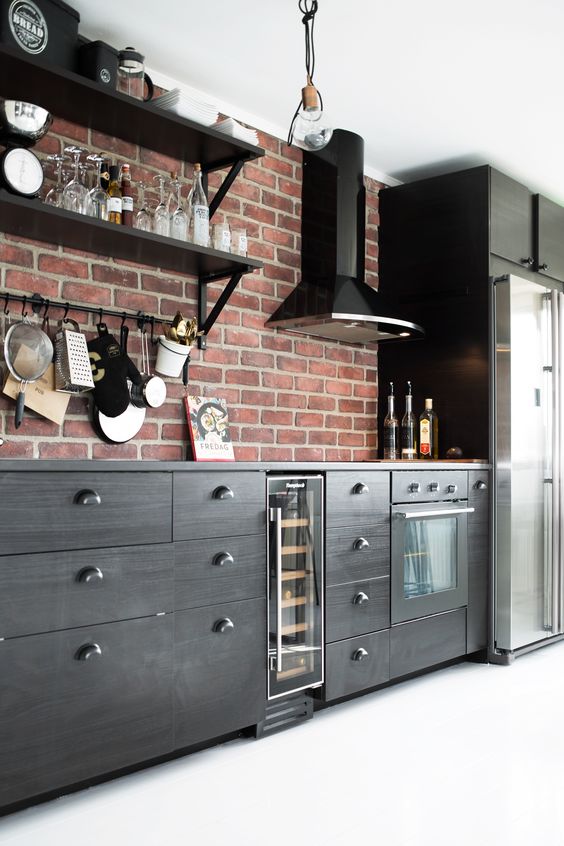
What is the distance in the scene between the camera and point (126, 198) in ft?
8.74

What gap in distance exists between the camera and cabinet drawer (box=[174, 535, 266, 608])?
236cm

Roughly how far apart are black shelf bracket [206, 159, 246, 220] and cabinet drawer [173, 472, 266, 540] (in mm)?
1085

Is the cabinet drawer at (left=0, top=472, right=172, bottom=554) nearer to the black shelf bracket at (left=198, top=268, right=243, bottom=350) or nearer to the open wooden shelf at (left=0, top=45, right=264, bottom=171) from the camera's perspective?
the black shelf bracket at (left=198, top=268, right=243, bottom=350)

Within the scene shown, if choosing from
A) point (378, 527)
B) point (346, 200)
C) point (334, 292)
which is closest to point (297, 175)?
point (346, 200)

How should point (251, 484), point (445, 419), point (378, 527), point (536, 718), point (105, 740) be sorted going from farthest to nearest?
point (445, 419)
point (378, 527)
point (536, 718)
point (251, 484)
point (105, 740)

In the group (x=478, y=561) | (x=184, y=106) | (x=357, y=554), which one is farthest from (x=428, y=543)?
(x=184, y=106)

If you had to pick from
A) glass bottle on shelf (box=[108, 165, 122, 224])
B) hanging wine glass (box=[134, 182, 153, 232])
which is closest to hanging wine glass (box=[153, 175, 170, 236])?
hanging wine glass (box=[134, 182, 153, 232])

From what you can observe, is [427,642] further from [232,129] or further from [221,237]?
[232,129]

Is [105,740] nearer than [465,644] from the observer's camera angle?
Yes

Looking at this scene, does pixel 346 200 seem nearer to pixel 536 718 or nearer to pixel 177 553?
pixel 177 553

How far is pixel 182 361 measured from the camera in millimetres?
2951

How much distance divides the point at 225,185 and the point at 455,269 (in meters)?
1.40

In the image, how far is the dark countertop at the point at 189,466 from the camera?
1990 mm

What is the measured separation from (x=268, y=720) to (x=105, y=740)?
710 millimetres
